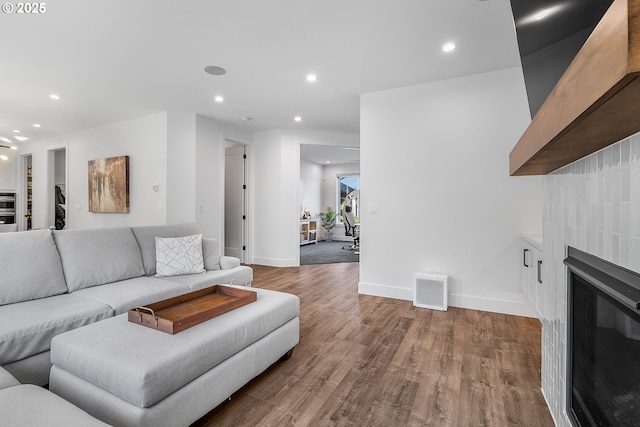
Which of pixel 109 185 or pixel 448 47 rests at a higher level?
pixel 448 47

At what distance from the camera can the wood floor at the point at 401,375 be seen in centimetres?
161

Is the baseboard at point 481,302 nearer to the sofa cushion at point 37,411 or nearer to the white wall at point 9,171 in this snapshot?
the sofa cushion at point 37,411

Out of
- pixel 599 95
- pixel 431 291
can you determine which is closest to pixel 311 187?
pixel 431 291

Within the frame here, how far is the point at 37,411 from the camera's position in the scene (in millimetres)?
964

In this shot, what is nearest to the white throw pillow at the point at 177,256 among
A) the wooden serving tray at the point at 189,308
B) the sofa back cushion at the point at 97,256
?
the sofa back cushion at the point at 97,256

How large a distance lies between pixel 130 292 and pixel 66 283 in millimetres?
500

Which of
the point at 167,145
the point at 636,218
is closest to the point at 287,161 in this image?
the point at 167,145

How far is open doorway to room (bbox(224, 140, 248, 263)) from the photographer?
592 cm

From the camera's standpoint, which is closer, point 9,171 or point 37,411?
point 37,411

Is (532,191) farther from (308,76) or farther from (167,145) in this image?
(167,145)

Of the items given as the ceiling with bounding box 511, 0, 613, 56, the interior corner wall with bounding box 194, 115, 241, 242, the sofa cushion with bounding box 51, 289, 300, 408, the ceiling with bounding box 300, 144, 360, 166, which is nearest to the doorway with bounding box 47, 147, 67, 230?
the interior corner wall with bounding box 194, 115, 241, 242

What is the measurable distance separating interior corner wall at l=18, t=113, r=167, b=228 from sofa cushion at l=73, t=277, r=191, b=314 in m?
2.24

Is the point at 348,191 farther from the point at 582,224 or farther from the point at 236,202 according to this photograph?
the point at 582,224

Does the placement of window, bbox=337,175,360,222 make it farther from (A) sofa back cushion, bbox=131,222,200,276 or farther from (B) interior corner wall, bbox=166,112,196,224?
(A) sofa back cushion, bbox=131,222,200,276
